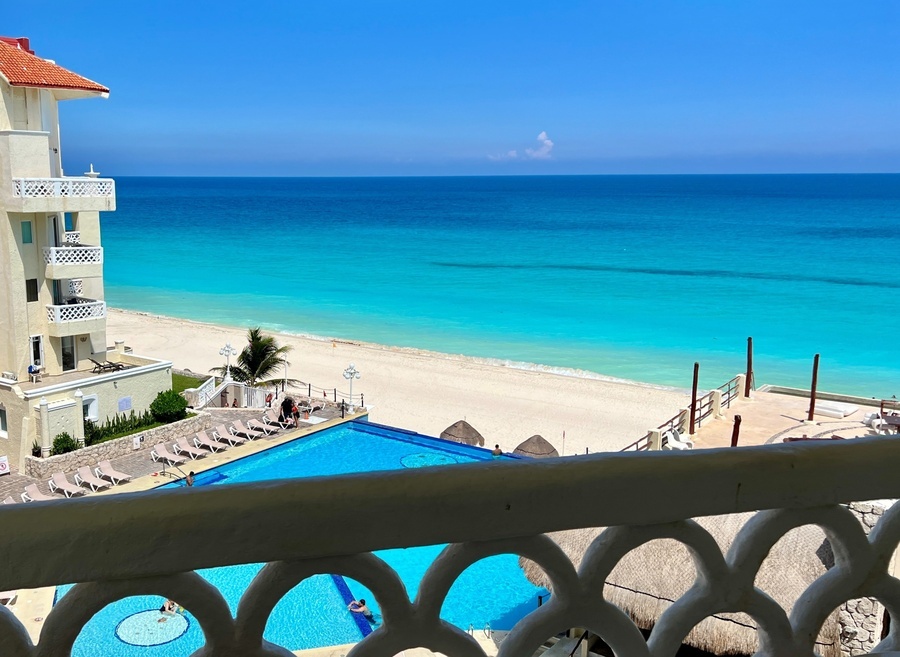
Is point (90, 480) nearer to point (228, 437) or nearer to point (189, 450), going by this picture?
point (189, 450)

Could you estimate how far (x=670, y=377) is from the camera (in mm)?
37156

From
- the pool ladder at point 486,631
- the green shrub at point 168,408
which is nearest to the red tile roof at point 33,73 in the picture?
the green shrub at point 168,408

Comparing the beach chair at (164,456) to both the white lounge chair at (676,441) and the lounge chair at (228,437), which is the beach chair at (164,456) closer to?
the lounge chair at (228,437)

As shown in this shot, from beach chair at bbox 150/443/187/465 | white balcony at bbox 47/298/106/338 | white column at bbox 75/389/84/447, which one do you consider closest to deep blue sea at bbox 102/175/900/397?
beach chair at bbox 150/443/187/465

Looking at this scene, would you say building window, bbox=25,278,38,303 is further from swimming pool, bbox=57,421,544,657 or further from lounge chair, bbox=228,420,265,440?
swimming pool, bbox=57,421,544,657

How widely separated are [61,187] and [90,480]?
704cm

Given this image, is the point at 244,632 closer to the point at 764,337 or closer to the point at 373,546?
the point at 373,546

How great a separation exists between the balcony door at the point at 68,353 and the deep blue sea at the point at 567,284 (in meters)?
23.5

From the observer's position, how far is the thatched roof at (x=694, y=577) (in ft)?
27.1

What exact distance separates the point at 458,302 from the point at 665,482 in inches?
2227

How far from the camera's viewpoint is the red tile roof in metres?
18.8

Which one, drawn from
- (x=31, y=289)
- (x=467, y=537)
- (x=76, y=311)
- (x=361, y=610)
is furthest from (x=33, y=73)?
(x=467, y=537)

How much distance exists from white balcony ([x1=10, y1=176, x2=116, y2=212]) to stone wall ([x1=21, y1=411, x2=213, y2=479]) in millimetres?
5434

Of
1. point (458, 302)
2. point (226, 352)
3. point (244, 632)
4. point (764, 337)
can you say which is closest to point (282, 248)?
point (458, 302)
